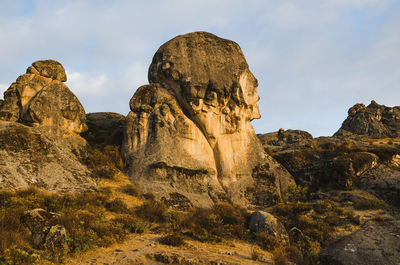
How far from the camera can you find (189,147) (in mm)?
19500

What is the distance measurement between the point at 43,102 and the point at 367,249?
729 inches

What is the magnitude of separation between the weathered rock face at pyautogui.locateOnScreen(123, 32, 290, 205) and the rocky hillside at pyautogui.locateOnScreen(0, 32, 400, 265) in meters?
0.08

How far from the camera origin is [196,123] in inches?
828

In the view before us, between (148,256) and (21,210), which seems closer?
(148,256)

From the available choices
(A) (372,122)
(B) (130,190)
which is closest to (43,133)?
(B) (130,190)

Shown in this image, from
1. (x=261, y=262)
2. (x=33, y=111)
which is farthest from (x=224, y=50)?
(x=261, y=262)

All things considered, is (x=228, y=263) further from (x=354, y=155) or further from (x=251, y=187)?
(x=354, y=155)

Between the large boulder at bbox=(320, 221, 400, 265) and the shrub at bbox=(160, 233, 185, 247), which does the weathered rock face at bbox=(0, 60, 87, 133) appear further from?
the large boulder at bbox=(320, 221, 400, 265)

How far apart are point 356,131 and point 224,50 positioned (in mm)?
44863

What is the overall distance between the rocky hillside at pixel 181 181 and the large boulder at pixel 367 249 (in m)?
0.06

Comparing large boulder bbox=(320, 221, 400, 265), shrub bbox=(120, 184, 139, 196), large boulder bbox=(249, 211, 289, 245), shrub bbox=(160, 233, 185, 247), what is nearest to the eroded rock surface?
shrub bbox=(120, 184, 139, 196)

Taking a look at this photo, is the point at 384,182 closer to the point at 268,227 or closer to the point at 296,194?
the point at 296,194

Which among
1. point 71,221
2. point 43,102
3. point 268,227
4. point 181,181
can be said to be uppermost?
point 43,102

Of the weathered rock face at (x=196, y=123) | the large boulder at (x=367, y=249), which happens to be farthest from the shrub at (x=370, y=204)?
the weathered rock face at (x=196, y=123)
